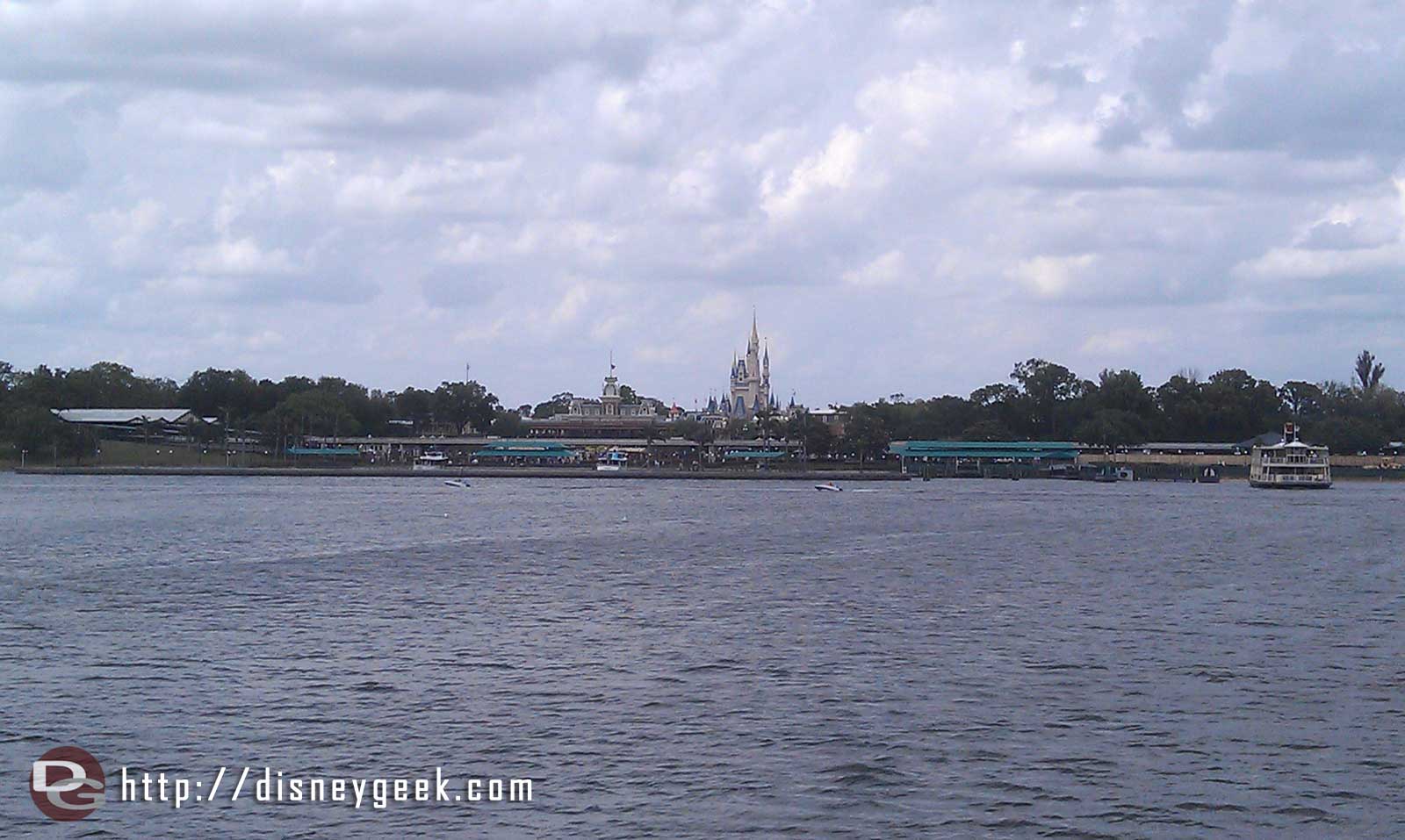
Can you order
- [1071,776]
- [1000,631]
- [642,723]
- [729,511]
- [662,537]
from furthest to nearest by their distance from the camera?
1. [729,511]
2. [662,537]
3. [1000,631]
4. [642,723]
5. [1071,776]

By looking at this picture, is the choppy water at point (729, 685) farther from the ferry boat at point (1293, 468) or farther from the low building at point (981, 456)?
the low building at point (981, 456)

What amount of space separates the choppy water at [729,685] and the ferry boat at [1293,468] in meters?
103

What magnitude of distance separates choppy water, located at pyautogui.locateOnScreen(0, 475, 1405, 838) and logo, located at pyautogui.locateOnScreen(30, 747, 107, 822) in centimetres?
32

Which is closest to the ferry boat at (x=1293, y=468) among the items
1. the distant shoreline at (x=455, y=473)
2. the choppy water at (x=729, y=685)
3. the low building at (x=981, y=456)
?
the low building at (x=981, y=456)

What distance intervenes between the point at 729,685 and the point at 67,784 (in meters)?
11.9

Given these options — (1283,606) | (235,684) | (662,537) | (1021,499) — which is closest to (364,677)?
(235,684)

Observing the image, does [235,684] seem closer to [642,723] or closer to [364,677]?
[364,677]

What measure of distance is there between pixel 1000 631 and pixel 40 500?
269ft

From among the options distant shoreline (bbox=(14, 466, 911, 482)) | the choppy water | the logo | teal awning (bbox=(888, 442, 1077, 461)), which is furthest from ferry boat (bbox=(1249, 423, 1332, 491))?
the logo

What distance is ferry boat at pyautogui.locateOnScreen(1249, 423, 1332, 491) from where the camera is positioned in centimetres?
15575

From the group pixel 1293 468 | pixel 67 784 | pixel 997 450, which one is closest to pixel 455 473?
pixel 997 450

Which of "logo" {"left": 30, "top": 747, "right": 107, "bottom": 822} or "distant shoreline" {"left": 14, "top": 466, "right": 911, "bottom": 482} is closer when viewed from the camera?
"logo" {"left": 30, "top": 747, "right": 107, "bottom": 822}

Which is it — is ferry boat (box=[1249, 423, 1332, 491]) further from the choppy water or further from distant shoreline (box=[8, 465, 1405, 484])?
Result: the choppy water

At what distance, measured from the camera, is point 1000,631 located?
35.0 metres
